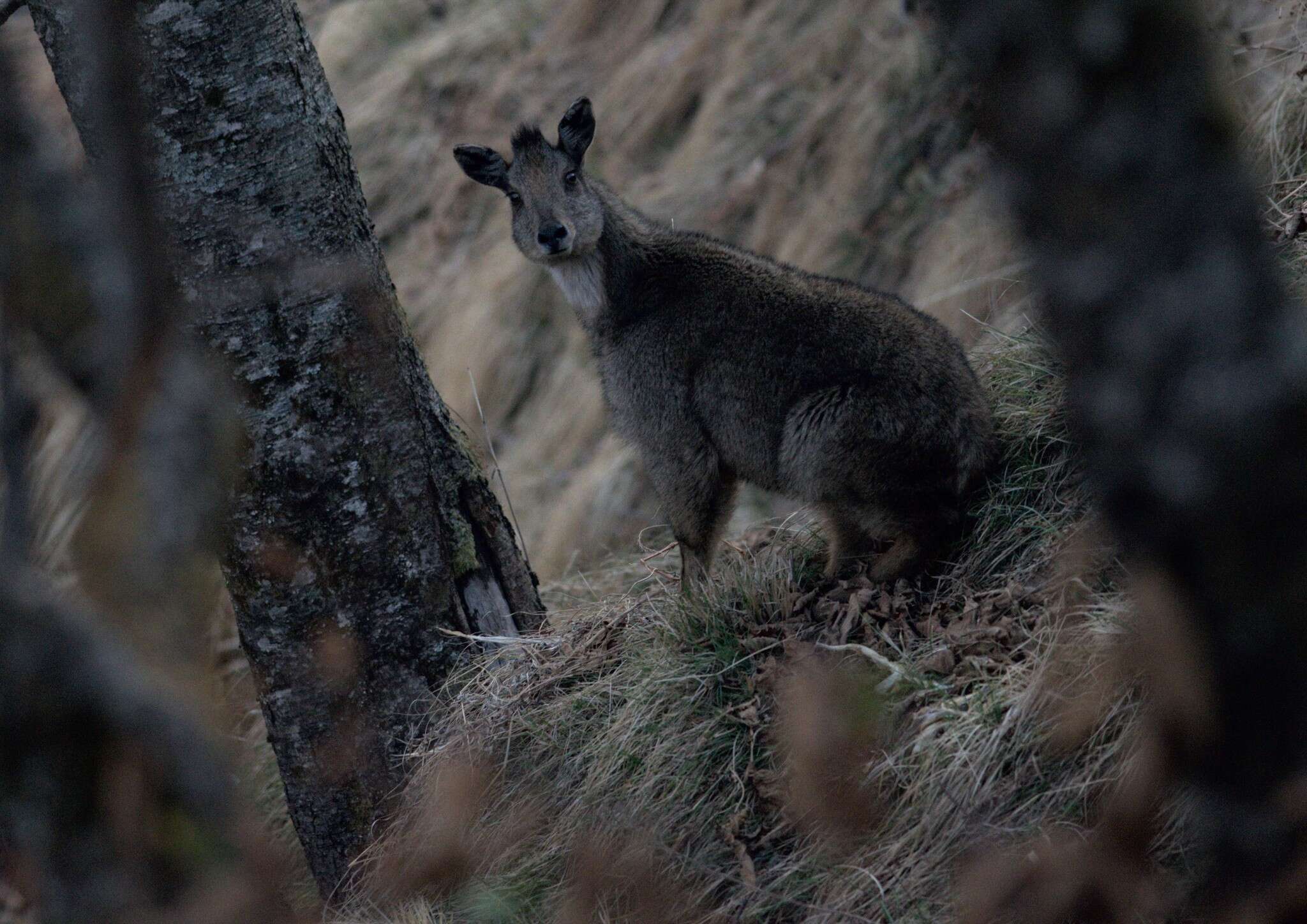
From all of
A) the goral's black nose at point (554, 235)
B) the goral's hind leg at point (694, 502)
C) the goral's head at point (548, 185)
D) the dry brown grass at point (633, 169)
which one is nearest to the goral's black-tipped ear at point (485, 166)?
the goral's head at point (548, 185)

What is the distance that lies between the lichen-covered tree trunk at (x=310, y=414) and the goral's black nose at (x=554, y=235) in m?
0.88

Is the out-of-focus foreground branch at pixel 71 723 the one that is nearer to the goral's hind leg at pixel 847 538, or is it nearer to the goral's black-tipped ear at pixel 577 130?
the goral's hind leg at pixel 847 538

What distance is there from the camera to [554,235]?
220 inches

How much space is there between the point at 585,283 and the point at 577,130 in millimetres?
797

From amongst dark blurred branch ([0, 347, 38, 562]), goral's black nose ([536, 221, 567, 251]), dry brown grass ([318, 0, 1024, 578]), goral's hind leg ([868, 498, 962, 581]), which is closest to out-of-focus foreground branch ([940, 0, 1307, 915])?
dark blurred branch ([0, 347, 38, 562])

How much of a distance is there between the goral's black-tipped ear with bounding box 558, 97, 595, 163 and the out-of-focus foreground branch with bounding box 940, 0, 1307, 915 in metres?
4.13

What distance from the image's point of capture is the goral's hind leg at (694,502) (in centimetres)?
537

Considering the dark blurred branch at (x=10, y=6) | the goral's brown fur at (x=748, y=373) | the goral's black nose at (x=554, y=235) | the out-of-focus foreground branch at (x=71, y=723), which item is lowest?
the goral's brown fur at (x=748, y=373)

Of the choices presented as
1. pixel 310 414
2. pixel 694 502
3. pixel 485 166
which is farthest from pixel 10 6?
pixel 694 502

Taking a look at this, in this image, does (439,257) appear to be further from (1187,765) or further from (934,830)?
(1187,765)

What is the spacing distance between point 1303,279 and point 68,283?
163 inches

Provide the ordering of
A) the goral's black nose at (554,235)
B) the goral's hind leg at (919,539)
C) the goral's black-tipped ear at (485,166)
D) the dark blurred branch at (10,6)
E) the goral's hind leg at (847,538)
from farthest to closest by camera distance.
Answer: the goral's black-tipped ear at (485,166), the goral's black nose at (554,235), the goral's hind leg at (847,538), the goral's hind leg at (919,539), the dark blurred branch at (10,6)

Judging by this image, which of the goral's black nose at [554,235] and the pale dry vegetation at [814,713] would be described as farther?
the goral's black nose at [554,235]

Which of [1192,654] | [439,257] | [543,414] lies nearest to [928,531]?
[1192,654]
